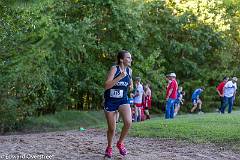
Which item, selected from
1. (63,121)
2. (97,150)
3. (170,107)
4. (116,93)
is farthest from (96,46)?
(116,93)

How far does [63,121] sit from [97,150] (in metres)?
11.9

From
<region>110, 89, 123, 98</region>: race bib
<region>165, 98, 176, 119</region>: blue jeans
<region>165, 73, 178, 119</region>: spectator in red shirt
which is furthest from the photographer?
<region>165, 98, 176, 119</region>: blue jeans

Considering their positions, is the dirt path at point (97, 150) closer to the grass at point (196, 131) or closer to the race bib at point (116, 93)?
the grass at point (196, 131)

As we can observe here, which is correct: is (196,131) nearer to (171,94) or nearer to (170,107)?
(171,94)

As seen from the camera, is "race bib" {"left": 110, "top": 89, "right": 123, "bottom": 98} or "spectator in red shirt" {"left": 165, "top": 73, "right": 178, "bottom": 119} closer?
"race bib" {"left": 110, "top": 89, "right": 123, "bottom": 98}

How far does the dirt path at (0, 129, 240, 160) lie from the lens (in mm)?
7902

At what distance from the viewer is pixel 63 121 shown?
20344 millimetres

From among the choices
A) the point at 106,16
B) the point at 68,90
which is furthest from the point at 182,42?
the point at 68,90

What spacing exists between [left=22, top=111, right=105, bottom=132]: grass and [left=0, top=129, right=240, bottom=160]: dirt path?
8.21 metres

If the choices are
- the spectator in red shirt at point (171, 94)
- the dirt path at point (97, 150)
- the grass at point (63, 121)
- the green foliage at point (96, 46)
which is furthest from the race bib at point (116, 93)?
the grass at point (63, 121)

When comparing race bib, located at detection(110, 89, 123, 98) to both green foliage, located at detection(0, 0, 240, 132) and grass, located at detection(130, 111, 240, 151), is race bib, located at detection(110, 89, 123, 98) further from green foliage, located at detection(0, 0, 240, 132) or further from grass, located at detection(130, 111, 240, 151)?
grass, located at detection(130, 111, 240, 151)

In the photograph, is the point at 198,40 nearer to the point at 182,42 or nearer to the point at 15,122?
the point at 182,42

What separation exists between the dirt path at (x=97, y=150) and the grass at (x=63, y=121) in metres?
8.21

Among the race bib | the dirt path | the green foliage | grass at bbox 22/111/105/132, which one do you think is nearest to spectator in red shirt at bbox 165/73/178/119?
grass at bbox 22/111/105/132
